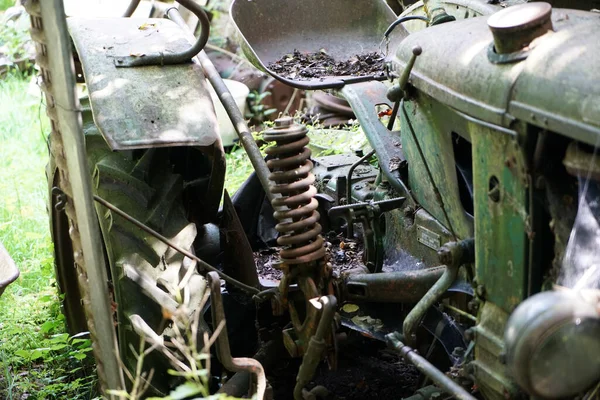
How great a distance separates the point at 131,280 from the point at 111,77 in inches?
26.8

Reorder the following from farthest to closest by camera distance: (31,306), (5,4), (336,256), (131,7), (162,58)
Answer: (5,4) < (31,306) < (131,7) < (336,256) < (162,58)

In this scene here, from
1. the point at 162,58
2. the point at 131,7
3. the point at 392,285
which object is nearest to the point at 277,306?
the point at 392,285

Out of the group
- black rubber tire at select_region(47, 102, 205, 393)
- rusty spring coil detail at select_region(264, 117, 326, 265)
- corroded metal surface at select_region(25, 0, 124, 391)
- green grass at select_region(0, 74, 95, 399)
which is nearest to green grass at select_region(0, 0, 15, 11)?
green grass at select_region(0, 74, 95, 399)

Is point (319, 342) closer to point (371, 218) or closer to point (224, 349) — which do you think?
point (224, 349)

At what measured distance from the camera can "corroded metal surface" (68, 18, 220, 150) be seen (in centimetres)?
269

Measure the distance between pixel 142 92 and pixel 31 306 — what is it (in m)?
1.72

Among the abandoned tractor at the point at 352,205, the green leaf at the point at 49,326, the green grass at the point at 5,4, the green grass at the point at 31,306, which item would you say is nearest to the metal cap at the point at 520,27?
the abandoned tractor at the point at 352,205

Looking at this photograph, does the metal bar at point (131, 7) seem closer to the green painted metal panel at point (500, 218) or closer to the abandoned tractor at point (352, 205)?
the abandoned tractor at point (352, 205)

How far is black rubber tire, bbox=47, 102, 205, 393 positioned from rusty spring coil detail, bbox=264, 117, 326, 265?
32 centimetres

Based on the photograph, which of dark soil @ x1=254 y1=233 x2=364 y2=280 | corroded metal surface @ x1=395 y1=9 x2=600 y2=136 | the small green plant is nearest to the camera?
corroded metal surface @ x1=395 y1=9 x2=600 y2=136

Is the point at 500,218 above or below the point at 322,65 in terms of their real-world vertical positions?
above

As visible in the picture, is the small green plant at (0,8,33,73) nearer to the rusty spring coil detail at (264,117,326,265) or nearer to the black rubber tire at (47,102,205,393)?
the black rubber tire at (47,102,205,393)

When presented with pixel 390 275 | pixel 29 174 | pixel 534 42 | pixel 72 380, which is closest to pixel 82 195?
pixel 390 275

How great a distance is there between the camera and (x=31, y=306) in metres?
4.10
